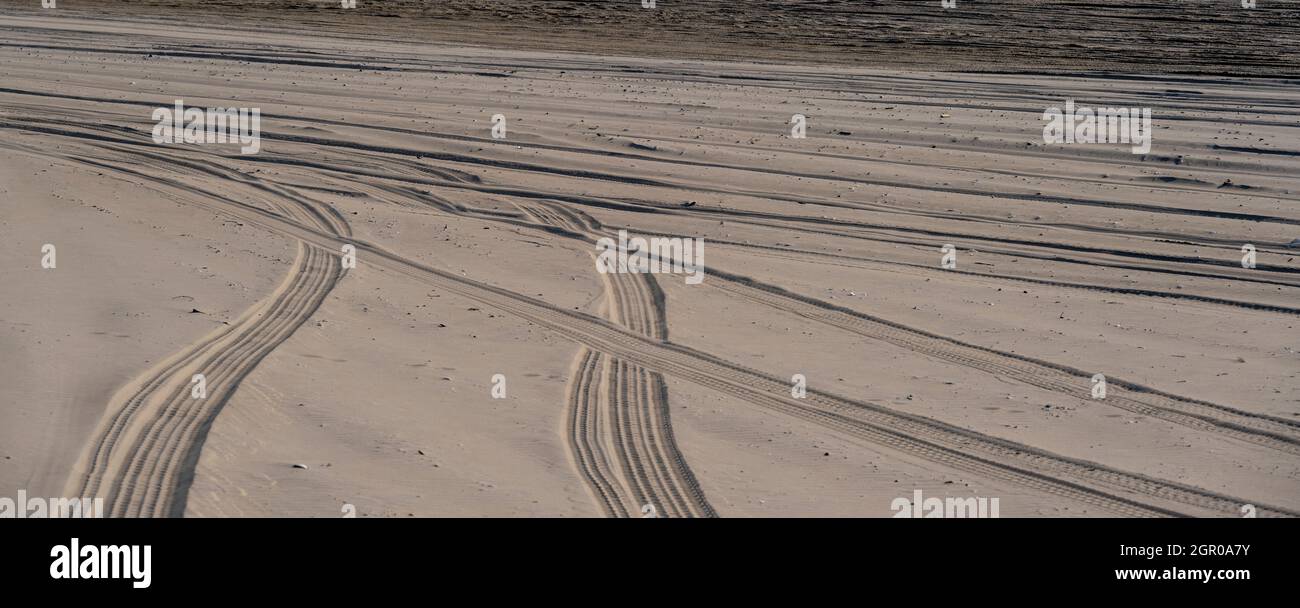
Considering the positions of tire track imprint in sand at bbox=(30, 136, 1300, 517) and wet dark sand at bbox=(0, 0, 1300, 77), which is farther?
wet dark sand at bbox=(0, 0, 1300, 77)

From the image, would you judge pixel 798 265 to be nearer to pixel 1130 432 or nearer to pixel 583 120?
pixel 1130 432

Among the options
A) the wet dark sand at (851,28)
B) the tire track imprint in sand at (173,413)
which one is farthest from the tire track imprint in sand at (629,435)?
the wet dark sand at (851,28)

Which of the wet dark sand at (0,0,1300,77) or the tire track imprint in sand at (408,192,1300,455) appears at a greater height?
the wet dark sand at (0,0,1300,77)

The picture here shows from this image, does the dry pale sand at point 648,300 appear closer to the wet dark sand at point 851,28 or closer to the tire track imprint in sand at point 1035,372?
the tire track imprint in sand at point 1035,372

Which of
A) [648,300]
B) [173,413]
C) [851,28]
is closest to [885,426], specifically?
[648,300]

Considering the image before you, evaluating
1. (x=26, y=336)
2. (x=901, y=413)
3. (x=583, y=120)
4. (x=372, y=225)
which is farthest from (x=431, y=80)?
(x=901, y=413)

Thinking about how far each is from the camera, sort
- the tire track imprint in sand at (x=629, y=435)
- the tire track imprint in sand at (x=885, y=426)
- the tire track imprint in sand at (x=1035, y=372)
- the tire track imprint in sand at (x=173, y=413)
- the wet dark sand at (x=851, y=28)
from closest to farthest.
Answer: the tire track imprint in sand at (x=173, y=413) < the tire track imprint in sand at (x=629, y=435) < the tire track imprint in sand at (x=885, y=426) < the tire track imprint in sand at (x=1035, y=372) < the wet dark sand at (x=851, y=28)

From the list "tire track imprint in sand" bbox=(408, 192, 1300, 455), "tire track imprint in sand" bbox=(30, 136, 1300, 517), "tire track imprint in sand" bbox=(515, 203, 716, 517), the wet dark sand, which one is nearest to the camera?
"tire track imprint in sand" bbox=(515, 203, 716, 517)

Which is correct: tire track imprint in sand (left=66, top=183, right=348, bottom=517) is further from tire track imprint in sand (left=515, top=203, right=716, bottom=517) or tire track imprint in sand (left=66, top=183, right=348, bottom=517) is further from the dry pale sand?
tire track imprint in sand (left=515, top=203, right=716, bottom=517)

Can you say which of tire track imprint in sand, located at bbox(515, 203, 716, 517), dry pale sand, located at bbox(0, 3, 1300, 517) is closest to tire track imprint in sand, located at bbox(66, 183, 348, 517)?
dry pale sand, located at bbox(0, 3, 1300, 517)

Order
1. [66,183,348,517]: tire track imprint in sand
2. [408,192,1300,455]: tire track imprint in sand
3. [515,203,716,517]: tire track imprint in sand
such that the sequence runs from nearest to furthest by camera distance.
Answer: [66,183,348,517]: tire track imprint in sand < [515,203,716,517]: tire track imprint in sand < [408,192,1300,455]: tire track imprint in sand
